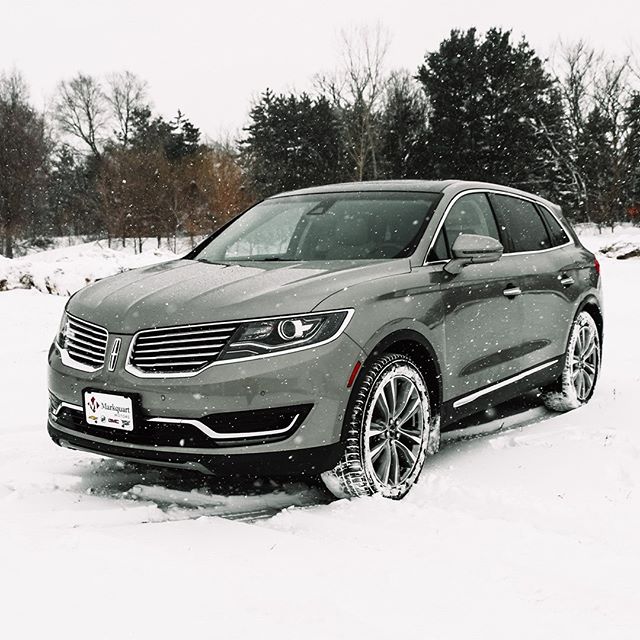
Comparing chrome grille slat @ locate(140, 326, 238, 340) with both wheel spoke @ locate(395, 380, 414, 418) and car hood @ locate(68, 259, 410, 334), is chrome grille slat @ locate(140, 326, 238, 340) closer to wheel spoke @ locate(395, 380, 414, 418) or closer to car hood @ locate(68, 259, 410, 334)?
car hood @ locate(68, 259, 410, 334)

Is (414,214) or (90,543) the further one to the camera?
(414,214)

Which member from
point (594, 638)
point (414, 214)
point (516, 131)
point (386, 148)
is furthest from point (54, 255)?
point (594, 638)

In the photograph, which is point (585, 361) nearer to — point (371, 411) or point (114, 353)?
point (371, 411)

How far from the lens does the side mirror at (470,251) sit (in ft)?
15.1

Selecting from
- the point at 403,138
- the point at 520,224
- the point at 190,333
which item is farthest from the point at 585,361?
the point at 403,138

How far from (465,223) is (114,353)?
247 centimetres

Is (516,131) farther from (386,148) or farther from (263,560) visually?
(263,560)

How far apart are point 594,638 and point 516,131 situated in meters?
46.2

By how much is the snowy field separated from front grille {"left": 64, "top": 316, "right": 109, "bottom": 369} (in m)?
0.72

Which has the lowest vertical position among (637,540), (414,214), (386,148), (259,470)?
(637,540)

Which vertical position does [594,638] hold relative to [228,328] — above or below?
below

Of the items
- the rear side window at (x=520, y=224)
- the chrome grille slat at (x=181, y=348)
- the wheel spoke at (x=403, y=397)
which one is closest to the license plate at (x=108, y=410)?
the chrome grille slat at (x=181, y=348)

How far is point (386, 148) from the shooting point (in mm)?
49375

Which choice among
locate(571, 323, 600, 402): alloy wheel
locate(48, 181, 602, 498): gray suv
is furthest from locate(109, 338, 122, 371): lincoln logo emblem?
locate(571, 323, 600, 402): alloy wheel
